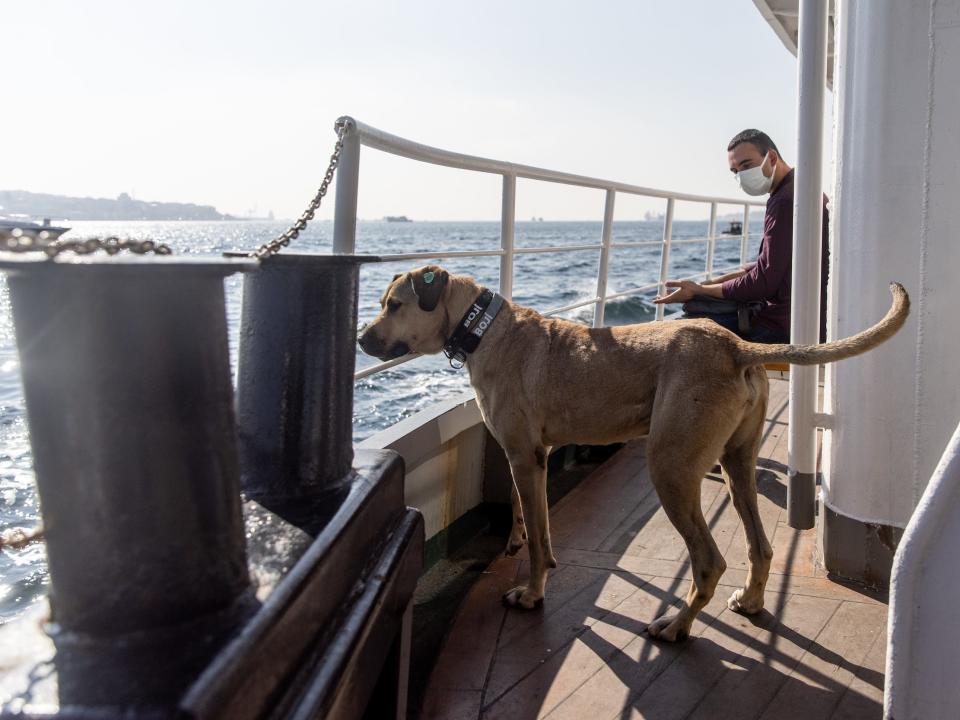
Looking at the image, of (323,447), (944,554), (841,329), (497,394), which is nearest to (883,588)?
(841,329)

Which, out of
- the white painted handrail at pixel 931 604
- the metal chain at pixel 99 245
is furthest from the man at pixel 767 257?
the metal chain at pixel 99 245

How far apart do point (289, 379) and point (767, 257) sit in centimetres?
350

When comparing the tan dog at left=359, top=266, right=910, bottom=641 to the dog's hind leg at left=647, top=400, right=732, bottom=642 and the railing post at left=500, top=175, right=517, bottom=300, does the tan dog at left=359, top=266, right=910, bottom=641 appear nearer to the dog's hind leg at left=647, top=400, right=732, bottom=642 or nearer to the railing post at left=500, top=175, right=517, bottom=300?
the dog's hind leg at left=647, top=400, right=732, bottom=642

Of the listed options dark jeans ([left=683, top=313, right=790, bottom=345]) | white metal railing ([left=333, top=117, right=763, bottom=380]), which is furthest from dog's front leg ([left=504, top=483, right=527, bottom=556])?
dark jeans ([left=683, top=313, right=790, bottom=345])

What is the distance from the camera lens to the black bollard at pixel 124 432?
1053 mm

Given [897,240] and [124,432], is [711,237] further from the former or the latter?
[124,432]

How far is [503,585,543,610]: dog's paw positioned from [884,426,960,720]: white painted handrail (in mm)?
1717

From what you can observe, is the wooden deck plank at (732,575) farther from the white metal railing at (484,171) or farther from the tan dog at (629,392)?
the white metal railing at (484,171)

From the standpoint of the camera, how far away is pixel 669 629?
2.77 metres

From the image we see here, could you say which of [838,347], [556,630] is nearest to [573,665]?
[556,630]

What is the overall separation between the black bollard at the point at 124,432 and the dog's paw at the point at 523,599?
6.61 ft

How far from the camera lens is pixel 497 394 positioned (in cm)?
322

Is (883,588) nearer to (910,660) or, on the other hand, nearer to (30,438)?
(910,660)

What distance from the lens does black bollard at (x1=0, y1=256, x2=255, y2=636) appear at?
1.05 metres
